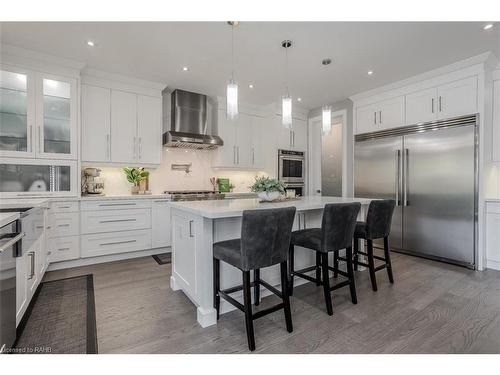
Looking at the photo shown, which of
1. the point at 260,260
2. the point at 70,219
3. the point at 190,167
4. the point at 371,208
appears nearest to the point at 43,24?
the point at 70,219

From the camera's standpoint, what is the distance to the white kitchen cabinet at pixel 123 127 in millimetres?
3668

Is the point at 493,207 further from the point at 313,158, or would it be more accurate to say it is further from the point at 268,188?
the point at 313,158

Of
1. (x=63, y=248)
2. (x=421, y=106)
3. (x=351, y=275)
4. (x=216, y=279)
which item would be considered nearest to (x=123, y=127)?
(x=63, y=248)

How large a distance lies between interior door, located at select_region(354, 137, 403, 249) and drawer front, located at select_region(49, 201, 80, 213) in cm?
428

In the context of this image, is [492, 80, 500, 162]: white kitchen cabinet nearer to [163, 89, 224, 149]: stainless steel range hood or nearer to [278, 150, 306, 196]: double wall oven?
[278, 150, 306, 196]: double wall oven

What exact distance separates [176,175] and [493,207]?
4561mm

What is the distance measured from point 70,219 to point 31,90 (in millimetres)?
1607

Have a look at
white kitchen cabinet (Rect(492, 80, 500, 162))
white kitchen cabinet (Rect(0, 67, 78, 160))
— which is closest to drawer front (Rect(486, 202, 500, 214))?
white kitchen cabinet (Rect(492, 80, 500, 162))

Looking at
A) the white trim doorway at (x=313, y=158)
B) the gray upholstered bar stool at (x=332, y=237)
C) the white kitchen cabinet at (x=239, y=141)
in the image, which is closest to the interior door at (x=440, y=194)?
the white trim doorway at (x=313, y=158)

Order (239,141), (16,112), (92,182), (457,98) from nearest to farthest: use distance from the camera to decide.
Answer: (16,112) < (457,98) < (92,182) < (239,141)

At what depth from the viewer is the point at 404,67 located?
336cm

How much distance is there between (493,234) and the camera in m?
3.15
